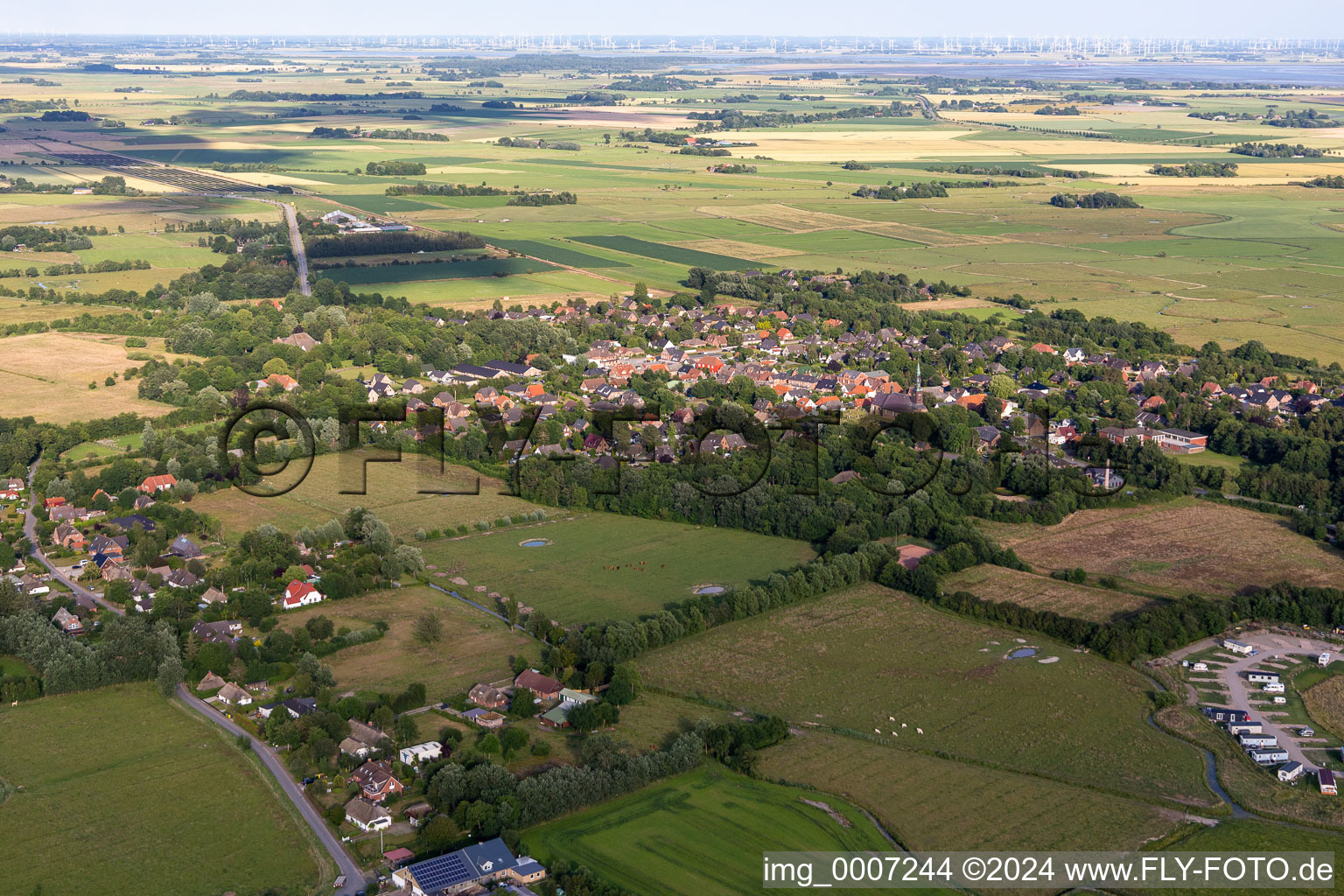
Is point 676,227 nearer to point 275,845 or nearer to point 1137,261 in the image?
point 1137,261

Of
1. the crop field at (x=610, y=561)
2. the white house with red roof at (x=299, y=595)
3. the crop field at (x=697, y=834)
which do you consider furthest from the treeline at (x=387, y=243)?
the crop field at (x=697, y=834)

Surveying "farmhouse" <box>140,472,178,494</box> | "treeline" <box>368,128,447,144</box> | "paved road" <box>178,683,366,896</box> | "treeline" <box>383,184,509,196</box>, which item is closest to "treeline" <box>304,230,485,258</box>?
"treeline" <box>383,184,509,196</box>

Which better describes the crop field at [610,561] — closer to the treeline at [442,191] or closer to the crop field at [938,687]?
the crop field at [938,687]

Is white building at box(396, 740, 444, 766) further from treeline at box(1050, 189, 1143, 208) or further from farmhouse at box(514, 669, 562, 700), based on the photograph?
treeline at box(1050, 189, 1143, 208)

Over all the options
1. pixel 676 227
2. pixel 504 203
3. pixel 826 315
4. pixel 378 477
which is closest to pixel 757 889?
pixel 378 477

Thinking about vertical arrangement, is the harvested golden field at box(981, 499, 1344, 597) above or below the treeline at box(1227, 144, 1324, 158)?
below

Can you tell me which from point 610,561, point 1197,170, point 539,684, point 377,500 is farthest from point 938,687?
point 1197,170
